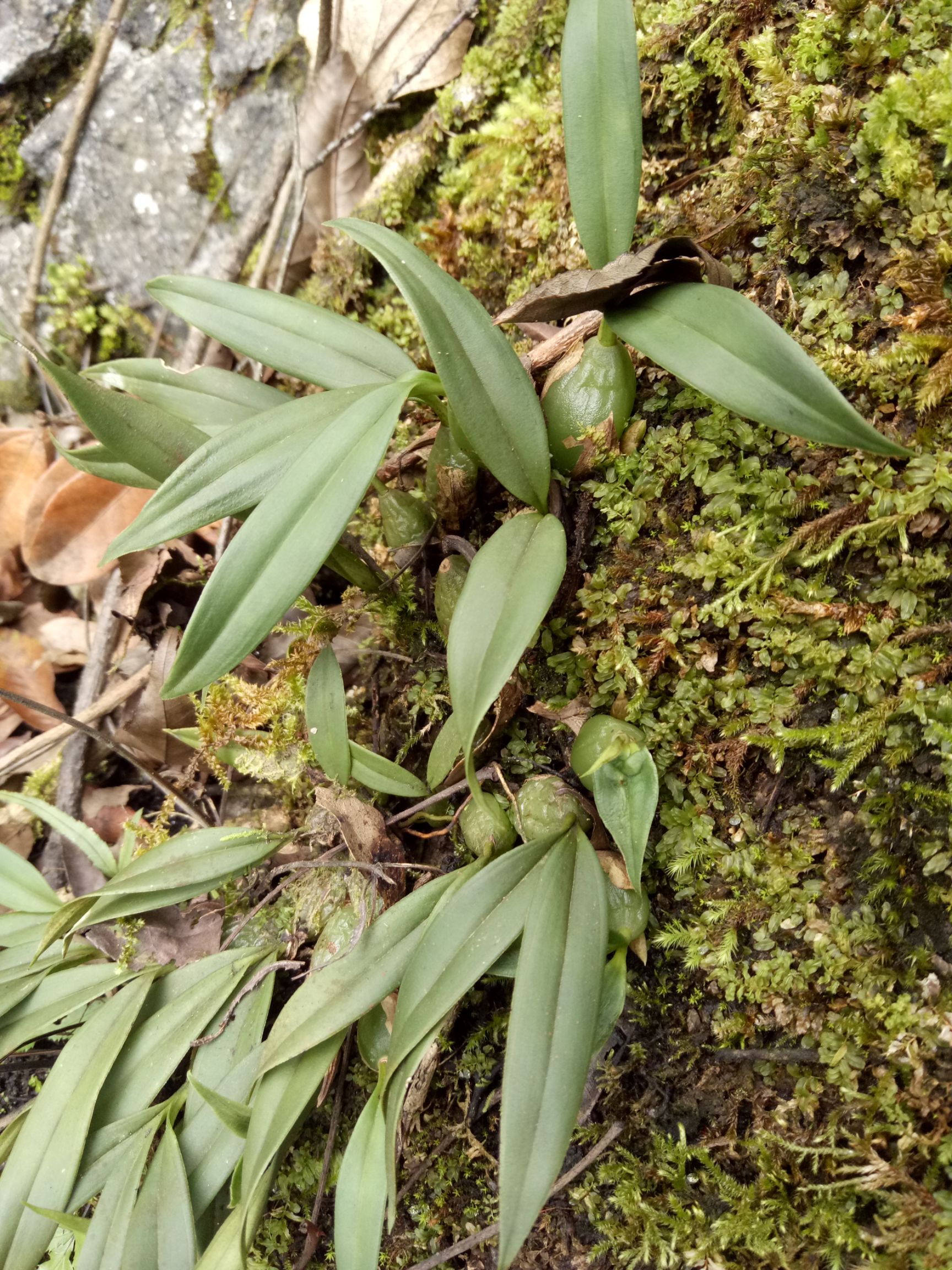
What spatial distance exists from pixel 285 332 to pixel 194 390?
0.76 ft

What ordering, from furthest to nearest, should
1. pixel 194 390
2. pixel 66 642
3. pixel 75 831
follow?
pixel 66 642 → pixel 75 831 → pixel 194 390

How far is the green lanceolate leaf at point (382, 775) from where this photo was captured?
1322 millimetres

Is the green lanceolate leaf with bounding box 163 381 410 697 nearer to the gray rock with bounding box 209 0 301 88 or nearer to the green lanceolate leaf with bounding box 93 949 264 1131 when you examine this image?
the green lanceolate leaf with bounding box 93 949 264 1131

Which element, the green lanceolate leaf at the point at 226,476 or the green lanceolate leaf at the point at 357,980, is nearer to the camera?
the green lanceolate leaf at the point at 226,476

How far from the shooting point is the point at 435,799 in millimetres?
1312

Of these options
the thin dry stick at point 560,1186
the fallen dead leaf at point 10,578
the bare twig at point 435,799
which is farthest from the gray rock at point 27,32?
the thin dry stick at point 560,1186

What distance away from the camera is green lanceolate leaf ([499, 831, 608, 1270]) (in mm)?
871

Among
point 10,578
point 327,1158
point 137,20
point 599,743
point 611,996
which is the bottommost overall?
point 327,1158

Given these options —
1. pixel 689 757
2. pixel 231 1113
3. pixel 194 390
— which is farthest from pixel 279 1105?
pixel 194 390

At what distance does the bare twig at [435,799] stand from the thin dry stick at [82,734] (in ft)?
2.71

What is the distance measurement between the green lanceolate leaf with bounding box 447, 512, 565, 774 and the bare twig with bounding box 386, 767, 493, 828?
32 cm

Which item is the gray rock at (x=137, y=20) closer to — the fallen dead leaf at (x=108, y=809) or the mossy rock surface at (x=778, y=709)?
the mossy rock surface at (x=778, y=709)

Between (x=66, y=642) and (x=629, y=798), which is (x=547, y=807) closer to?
(x=629, y=798)

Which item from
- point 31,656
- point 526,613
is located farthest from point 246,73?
point 526,613
